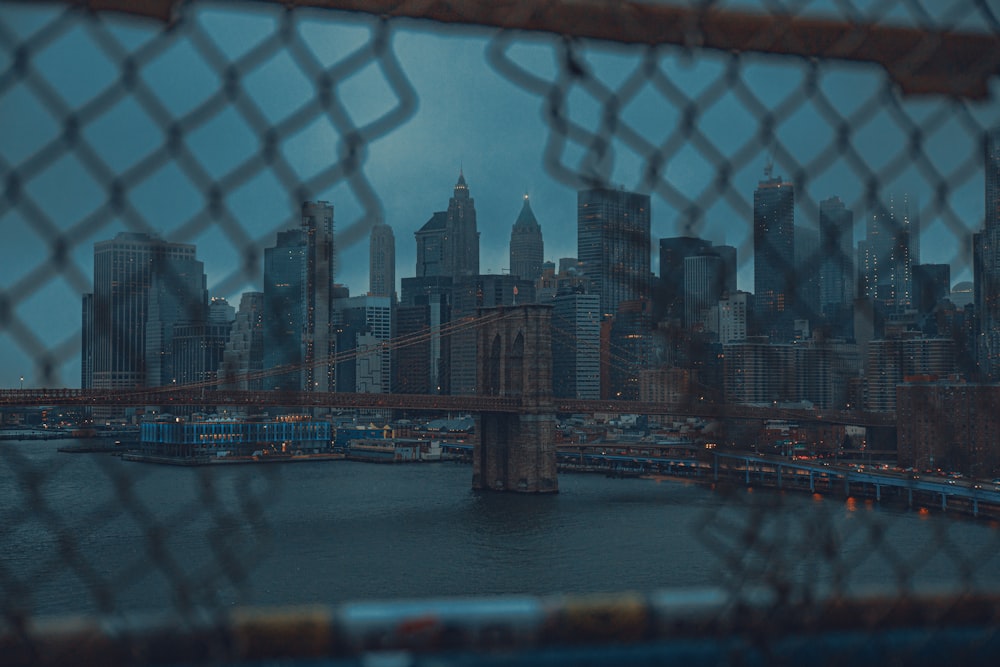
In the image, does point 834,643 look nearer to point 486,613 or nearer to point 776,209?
point 486,613

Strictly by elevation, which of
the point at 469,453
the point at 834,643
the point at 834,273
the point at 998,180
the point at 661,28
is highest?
the point at 661,28

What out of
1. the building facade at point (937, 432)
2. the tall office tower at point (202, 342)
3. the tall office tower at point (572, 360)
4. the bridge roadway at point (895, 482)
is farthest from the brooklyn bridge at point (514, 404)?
the tall office tower at point (202, 342)

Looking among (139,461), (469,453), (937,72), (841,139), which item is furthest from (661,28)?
(469,453)

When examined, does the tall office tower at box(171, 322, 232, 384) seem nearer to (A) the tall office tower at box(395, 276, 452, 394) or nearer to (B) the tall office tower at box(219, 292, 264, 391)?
Answer: (B) the tall office tower at box(219, 292, 264, 391)

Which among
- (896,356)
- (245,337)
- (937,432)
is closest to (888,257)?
(245,337)

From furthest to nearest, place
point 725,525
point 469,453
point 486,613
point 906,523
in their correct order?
1. point 469,453
2. point 906,523
3. point 725,525
4. point 486,613

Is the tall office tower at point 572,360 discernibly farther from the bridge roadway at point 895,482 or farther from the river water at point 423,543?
the bridge roadway at point 895,482

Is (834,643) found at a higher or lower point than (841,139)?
lower
